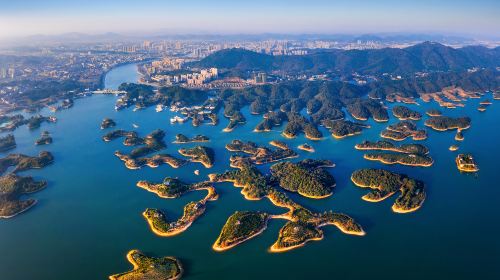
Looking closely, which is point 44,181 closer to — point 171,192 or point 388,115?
point 171,192

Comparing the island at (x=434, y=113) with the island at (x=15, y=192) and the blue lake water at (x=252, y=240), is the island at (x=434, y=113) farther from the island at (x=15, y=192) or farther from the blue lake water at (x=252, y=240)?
the island at (x=15, y=192)

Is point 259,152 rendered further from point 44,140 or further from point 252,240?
point 44,140

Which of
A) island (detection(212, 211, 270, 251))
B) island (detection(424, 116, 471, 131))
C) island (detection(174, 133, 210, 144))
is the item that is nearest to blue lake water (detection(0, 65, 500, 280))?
island (detection(212, 211, 270, 251))

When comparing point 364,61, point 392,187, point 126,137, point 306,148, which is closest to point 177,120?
point 126,137

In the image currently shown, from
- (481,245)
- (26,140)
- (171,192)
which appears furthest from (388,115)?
(26,140)

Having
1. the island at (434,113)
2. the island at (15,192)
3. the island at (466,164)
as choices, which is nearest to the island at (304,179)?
the island at (466,164)

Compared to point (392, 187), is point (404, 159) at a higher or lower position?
higher

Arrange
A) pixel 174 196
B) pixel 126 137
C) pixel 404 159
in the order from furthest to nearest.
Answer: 1. pixel 126 137
2. pixel 404 159
3. pixel 174 196
